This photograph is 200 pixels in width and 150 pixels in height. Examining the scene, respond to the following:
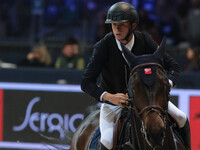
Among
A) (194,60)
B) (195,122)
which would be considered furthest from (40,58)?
(195,122)

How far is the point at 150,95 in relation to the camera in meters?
3.71

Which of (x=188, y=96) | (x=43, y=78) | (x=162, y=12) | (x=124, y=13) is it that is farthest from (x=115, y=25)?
(x=162, y=12)

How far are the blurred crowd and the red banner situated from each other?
2.84 m

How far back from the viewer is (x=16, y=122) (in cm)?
848

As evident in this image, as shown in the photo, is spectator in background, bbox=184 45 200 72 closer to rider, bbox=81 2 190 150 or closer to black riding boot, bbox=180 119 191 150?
black riding boot, bbox=180 119 191 150

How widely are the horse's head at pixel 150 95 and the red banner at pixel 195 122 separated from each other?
4.16m

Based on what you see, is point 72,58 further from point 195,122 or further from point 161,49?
point 161,49

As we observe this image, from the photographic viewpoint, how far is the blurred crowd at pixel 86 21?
36.0 ft

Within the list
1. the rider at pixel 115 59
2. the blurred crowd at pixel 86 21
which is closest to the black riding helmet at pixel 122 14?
the rider at pixel 115 59

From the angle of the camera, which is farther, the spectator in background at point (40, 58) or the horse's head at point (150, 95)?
the spectator in background at point (40, 58)

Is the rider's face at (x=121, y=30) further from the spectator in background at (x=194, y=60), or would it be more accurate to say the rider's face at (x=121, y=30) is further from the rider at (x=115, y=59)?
the spectator in background at (x=194, y=60)

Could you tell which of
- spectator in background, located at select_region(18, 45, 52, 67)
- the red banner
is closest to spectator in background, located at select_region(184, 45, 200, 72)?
the red banner

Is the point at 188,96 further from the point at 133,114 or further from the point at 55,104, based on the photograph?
the point at 133,114

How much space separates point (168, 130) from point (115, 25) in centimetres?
103
